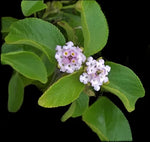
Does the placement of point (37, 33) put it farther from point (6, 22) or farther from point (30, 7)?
point (6, 22)

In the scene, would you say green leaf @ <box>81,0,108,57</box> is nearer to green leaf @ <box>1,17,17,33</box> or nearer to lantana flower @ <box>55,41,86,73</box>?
lantana flower @ <box>55,41,86,73</box>

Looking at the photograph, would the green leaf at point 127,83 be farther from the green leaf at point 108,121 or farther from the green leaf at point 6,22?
the green leaf at point 6,22

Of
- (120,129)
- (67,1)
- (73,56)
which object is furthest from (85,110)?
(67,1)

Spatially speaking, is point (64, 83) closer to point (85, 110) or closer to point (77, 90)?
point (77, 90)

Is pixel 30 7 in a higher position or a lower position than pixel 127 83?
higher

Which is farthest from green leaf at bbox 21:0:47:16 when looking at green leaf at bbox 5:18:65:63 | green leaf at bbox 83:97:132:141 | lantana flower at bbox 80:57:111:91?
green leaf at bbox 83:97:132:141

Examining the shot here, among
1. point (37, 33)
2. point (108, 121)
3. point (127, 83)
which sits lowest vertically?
point (108, 121)

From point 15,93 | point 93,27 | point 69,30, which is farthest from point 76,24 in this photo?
point 15,93
